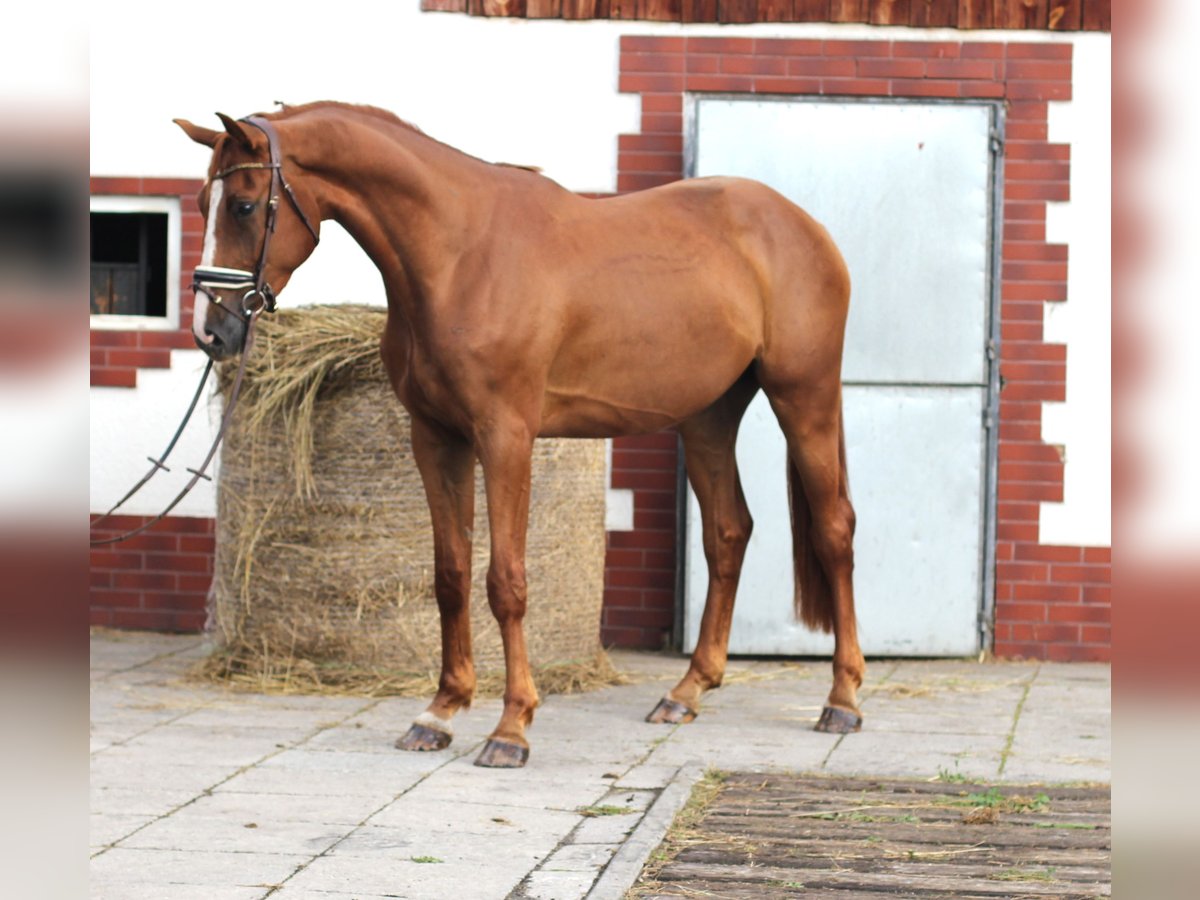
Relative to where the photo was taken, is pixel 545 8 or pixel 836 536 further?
pixel 545 8

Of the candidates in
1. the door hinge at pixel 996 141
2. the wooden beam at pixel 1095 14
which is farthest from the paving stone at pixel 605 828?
the wooden beam at pixel 1095 14

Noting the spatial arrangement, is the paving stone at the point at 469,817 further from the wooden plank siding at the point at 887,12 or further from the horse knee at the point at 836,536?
the wooden plank siding at the point at 887,12

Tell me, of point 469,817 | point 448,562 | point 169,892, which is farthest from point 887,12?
point 169,892

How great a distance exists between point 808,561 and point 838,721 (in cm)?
60

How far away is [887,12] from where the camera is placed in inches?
254

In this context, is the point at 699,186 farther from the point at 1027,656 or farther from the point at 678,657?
the point at 1027,656

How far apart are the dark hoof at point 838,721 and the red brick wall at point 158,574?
3.12 m

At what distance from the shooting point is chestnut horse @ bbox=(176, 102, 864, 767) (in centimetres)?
416

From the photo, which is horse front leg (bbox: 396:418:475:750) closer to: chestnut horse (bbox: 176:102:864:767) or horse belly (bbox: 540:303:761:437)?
chestnut horse (bbox: 176:102:864:767)

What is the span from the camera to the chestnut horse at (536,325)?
4160mm

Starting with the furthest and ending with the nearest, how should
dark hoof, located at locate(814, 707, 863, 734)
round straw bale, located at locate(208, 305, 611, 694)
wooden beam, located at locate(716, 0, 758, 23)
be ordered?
wooden beam, located at locate(716, 0, 758, 23), round straw bale, located at locate(208, 305, 611, 694), dark hoof, located at locate(814, 707, 863, 734)

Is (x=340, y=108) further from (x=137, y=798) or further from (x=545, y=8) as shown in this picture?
(x=545, y=8)

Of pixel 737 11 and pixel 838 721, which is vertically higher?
pixel 737 11

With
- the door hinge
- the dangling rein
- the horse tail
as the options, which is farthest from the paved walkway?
the door hinge
